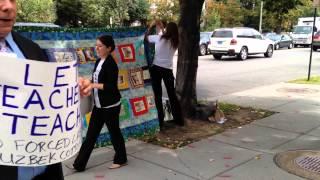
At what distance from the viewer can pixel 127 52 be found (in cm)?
668

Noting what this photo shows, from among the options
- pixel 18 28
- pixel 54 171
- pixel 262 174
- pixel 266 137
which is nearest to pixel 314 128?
pixel 266 137

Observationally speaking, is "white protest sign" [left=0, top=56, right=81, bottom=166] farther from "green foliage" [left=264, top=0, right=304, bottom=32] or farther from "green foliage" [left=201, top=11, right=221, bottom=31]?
"green foliage" [left=201, top=11, right=221, bottom=31]

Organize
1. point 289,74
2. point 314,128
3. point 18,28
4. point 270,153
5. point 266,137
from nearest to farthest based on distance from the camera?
point 18,28 → point 270,153 → point 266,137 → point 314,128 → point 289,74

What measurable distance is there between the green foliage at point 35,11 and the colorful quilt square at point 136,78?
22005 mm

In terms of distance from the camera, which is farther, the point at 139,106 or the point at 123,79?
the point at 139,106

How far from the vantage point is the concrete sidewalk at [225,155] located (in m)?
5.07

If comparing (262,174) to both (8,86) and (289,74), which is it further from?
(289,74)

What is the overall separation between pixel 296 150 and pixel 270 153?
17.1 inches

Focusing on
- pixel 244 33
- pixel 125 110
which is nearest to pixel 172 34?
pixel 125 110

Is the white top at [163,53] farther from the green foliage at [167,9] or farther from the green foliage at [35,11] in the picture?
the green foliage at [167,9]

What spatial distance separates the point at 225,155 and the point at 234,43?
17.4 m

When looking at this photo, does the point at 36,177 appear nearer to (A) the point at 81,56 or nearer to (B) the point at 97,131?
(B) the point at 97,131

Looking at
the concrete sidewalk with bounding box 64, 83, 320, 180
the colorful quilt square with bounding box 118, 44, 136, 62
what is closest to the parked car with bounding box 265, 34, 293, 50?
the concrete sidewalk with bounding box 64, 83, 320, 180

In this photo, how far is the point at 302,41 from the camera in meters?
37.3
